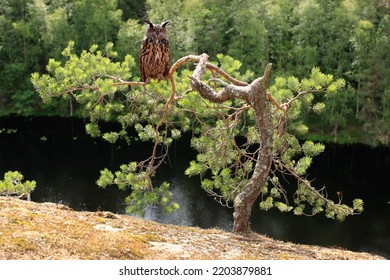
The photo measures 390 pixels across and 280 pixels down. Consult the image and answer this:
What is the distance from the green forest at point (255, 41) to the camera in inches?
1372

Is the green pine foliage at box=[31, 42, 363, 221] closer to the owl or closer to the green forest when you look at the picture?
the owl

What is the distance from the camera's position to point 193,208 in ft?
→ 74.1

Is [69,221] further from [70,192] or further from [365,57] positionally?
[365,57]

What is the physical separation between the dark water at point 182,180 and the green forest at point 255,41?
8.80 feet

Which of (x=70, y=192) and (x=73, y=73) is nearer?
(x=73, y=73)

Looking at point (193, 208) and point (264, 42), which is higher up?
point (264, 42)

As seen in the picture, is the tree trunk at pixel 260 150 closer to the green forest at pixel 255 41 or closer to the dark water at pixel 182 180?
the dark water at pixel 182 180

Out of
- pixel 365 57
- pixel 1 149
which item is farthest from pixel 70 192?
pixel 365 57

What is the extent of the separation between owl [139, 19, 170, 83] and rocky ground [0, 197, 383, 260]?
2.44 metres

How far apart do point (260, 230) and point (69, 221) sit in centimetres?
1455

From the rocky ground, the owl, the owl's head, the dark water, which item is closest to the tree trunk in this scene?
the rocky ground

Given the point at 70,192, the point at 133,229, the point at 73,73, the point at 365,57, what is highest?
the point at 365,57

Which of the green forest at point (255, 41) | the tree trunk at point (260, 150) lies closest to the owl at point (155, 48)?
the tree trunk at point (260, 150)

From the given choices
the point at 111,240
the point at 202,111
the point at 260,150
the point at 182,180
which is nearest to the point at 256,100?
the point at 260,150
